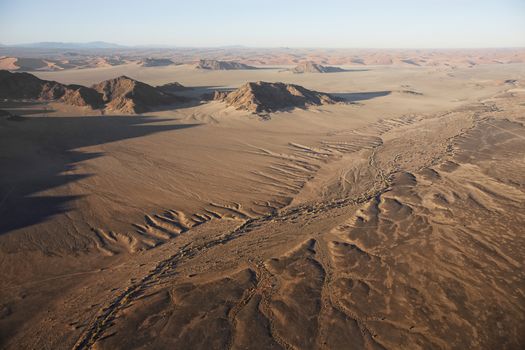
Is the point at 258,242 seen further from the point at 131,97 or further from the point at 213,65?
the point at 213,65

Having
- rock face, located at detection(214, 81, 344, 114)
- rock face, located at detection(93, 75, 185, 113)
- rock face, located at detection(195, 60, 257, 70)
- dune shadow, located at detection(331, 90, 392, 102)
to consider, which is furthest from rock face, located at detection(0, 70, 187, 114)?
rock face, located at detection(195, 60, 257, 70)

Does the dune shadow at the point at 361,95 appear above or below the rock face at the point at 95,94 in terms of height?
below

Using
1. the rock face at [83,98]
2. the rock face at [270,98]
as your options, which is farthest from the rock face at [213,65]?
the rock face at [83,98]

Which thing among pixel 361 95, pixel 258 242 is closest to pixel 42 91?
pixel 258 242

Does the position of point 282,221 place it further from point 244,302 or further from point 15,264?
point 15,264

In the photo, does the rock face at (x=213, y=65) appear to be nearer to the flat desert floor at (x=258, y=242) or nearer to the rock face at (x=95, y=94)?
the rock face at (x=95, y=94)
